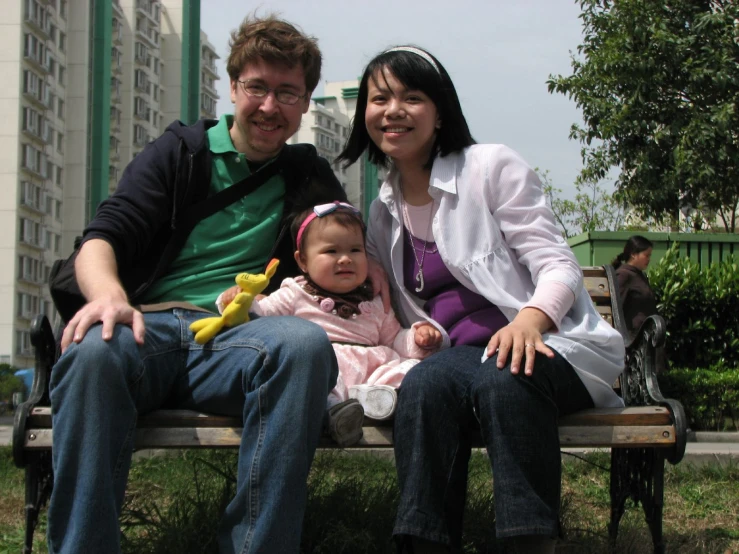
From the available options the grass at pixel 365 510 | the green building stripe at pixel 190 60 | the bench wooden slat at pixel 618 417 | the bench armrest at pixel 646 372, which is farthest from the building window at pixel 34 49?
the bench wooden slat at pixel 618 417

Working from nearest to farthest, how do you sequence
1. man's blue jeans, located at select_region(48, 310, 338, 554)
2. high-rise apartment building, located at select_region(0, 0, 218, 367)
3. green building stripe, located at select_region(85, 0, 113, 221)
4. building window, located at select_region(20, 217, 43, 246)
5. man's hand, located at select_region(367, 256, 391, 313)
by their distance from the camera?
man's blue jeans, located at select_region(48, 310, 338, 554), man's hand, located at select_region(367, 256, 391, 313), high-rise apartment building, located at select_region(0, 0, 218, 367), building window, located at select_region(20, 217, 43, 246), green building stripe, located at select_region(85, 0, 113, 221)

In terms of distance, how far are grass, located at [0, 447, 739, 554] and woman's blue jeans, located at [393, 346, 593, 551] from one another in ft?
2.21

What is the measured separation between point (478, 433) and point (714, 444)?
286 inches

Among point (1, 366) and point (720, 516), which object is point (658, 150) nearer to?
point (720, 516)

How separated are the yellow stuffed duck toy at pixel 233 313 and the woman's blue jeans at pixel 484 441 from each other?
58cm

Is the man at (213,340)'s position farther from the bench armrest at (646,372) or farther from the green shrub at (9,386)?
the green shrub at (9,386)

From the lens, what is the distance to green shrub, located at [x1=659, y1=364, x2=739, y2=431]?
10.1 m

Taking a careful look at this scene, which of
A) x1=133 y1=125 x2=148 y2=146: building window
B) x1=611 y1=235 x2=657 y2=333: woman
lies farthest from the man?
x1=133 y1=125 x2=148 y2=146: building window

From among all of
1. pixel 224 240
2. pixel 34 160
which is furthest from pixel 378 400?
pixel 34 160

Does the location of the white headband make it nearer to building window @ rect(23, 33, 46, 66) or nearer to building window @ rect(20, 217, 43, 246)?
building window @ rect(20, 217, 43, 246)

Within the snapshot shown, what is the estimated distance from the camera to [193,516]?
357cm

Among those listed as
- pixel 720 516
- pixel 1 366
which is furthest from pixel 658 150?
pixel 1 366

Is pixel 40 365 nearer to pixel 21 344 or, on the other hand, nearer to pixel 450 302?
pixel 450 302

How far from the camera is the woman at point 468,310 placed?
9.00ft
